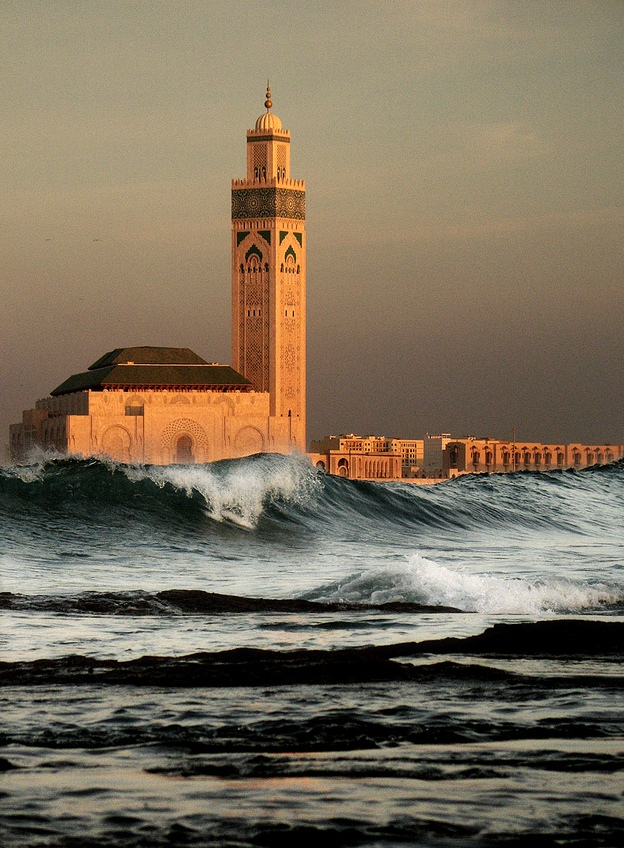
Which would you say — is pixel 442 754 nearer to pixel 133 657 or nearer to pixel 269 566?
pixel 133 657

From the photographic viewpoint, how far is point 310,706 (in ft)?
22.7

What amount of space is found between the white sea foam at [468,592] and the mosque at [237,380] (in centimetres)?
7928

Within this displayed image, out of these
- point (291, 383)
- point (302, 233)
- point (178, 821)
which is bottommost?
point (178, 821)

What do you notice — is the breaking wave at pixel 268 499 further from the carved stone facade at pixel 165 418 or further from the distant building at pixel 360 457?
the distant building at pixel 360 457

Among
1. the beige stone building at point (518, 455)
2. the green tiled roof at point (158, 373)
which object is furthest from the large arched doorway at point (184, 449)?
the beige stone building at point (518, 455)

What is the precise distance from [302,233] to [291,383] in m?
11.5

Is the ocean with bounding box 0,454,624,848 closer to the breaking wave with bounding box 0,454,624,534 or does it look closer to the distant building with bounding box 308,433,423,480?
the breaking wave with bounding box 0,454,624,534

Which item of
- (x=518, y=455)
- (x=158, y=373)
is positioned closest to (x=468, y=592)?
(x=158, y=373)

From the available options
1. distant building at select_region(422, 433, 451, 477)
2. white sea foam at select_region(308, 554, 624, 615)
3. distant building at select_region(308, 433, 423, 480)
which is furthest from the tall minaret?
white sea foam at select_region(308, 554, 624, 615)

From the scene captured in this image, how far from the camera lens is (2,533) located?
21.5m

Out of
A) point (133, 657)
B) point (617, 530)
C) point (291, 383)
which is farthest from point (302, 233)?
point (133, 657)

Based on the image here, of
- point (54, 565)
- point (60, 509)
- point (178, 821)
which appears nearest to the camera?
point (178, 821)

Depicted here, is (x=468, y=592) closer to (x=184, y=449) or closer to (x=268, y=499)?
(x=268, y=499)

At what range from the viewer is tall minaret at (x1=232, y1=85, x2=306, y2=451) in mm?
102688
